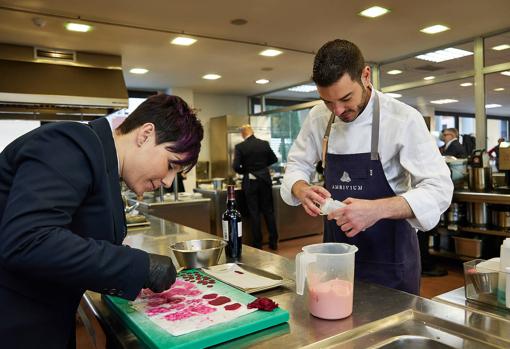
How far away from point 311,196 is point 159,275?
677 millimetres

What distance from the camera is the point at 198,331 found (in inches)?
37.1

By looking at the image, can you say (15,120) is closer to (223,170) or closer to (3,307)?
(223,170)

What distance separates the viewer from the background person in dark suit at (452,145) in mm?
5996

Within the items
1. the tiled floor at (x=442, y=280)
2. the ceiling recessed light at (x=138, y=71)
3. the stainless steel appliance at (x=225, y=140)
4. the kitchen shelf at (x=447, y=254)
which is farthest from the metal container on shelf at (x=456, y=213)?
the ceiling recessed light at (x=138, y=71)

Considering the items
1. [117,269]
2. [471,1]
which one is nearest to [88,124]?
[117,269]

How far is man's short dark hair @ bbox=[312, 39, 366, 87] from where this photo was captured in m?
1.41

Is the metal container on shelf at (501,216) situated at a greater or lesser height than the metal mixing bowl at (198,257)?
lesser

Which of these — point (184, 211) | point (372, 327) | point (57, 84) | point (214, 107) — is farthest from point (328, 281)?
point (214, 107)

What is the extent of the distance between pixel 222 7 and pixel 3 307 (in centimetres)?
361

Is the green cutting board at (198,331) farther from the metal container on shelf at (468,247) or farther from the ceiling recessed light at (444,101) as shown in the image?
the ceiling recessed light at (444,101)

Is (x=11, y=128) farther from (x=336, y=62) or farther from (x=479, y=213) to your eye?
(x=479, y=213)

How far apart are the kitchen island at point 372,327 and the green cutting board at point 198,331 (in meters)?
0.02

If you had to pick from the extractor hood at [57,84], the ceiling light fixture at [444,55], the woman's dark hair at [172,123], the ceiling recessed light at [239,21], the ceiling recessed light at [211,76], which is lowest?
the woman's dark hair at [172,123]

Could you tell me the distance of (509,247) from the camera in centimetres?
108
